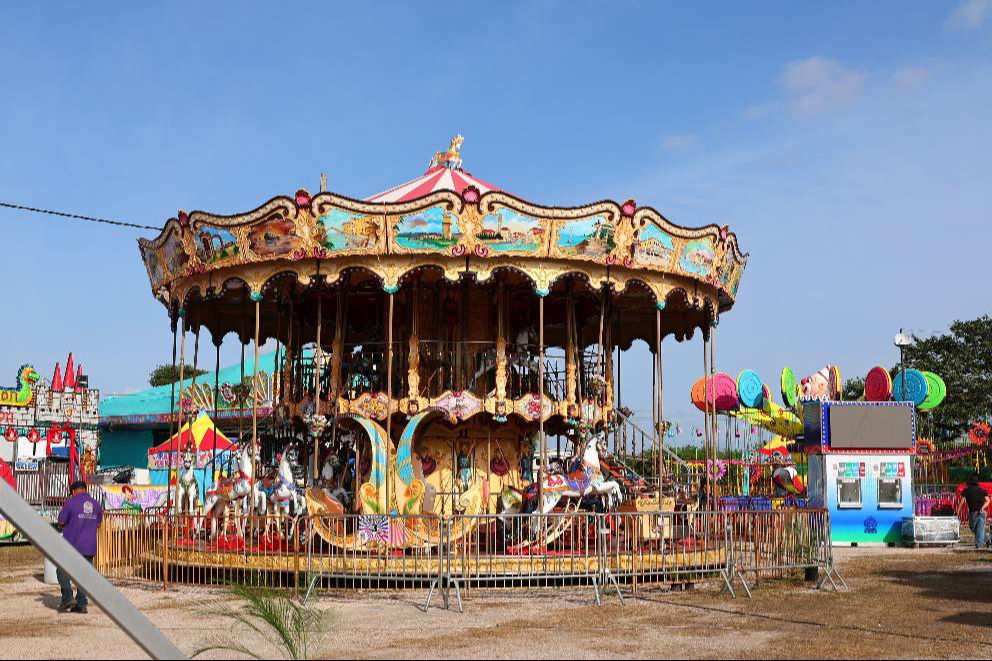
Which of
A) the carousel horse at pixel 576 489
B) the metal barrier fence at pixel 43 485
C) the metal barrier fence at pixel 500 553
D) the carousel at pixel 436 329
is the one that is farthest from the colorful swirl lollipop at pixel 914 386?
the metal barrier fence at pixel 43 485

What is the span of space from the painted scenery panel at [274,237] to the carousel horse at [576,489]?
191 inches

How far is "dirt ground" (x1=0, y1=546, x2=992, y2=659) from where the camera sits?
9156mm

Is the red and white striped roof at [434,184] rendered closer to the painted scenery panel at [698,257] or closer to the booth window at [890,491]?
the painted scenery panel at [698,257]

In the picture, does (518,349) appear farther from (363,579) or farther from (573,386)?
(363,579)

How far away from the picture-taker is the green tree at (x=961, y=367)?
52188 mm

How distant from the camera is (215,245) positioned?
634 inches

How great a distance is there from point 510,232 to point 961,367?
147ft

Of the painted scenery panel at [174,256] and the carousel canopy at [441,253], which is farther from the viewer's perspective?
the painted scenery panel at [174,256]

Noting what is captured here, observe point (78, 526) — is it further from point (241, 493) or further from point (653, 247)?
point (653, 247)

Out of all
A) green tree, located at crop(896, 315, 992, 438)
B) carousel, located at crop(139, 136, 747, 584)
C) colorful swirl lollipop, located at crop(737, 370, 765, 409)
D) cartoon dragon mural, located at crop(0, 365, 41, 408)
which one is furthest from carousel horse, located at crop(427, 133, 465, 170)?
green tree, located at crop(896, 315, 992, 438)

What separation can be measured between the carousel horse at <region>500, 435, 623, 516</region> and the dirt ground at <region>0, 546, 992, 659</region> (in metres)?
2.17

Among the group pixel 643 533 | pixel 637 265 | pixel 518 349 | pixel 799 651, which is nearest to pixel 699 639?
pixel 799 651

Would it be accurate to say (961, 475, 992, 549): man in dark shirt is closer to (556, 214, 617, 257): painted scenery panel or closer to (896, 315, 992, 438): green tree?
(556, 214, 617, 257): painted scenery panel

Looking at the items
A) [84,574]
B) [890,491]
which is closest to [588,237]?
[84,574]
